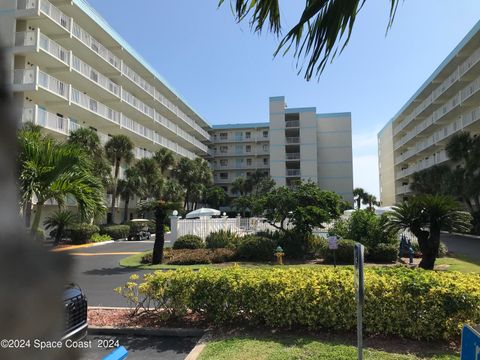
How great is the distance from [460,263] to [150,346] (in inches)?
566

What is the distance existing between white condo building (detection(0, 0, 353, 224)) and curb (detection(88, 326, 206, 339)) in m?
4.06

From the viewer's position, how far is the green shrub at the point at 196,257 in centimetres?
1728

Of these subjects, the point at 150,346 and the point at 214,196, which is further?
the point at 214,196

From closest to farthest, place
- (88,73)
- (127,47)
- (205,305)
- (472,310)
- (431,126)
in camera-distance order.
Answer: (472,310) < (205,305) < (88,73) < (127,47) < (431,126)

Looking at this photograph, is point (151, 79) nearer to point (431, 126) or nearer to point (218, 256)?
point (431, 126)

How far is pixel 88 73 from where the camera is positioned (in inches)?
1391

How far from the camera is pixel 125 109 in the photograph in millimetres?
44562

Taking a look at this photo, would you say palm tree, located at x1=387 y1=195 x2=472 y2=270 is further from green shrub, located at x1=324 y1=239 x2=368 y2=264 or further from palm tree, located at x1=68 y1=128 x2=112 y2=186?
palm tree, located at x1=68 y1=128 x2=112 y2=186

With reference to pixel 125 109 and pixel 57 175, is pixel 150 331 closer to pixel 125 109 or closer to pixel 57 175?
pixel 57 175

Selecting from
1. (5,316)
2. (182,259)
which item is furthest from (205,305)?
(182,259)

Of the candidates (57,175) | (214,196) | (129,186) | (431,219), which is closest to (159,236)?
(431,219)

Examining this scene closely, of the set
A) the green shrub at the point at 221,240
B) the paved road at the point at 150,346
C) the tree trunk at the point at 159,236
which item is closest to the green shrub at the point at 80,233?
the green shrub at the point at 221,240

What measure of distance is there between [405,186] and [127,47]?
1723 inches

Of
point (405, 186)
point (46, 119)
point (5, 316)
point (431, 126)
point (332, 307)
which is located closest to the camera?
point (5, 316)
